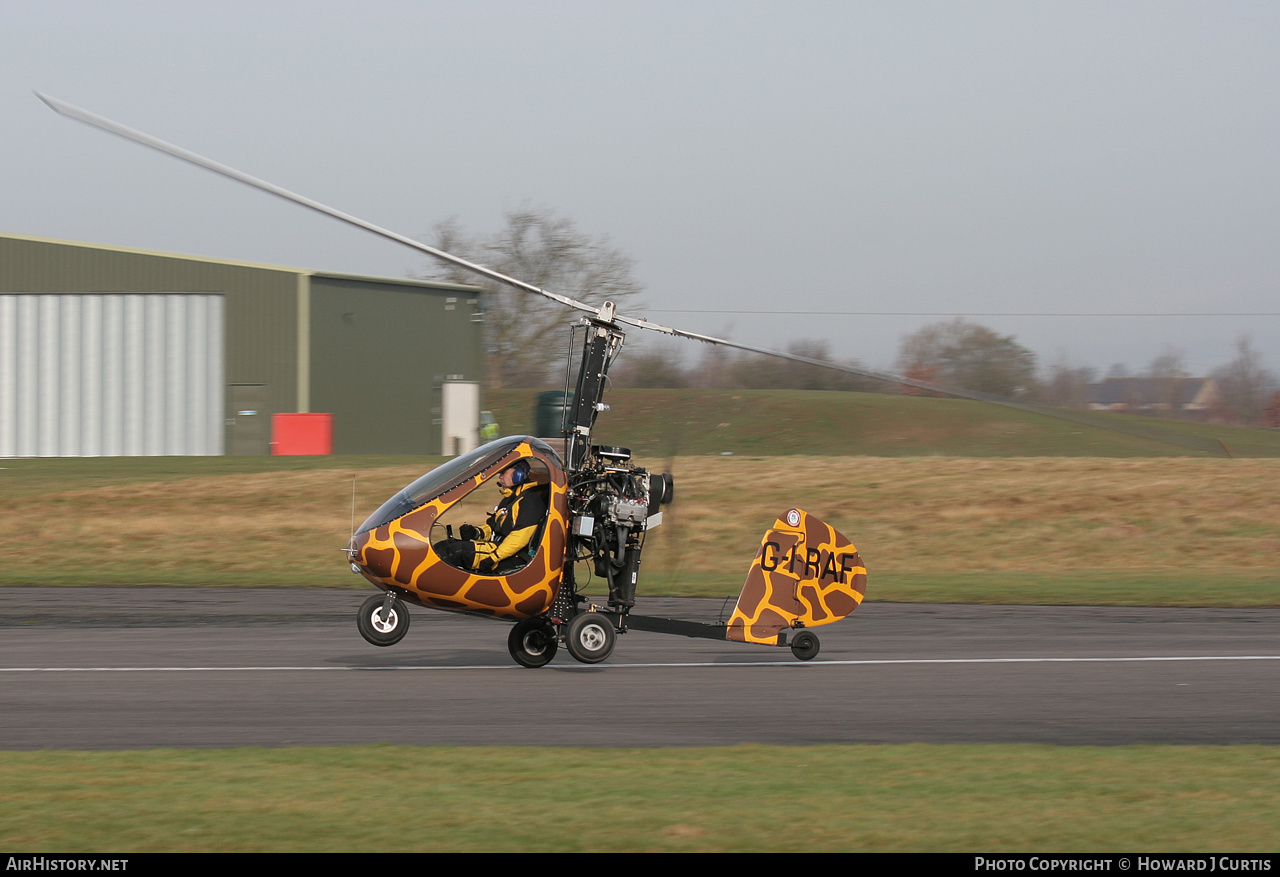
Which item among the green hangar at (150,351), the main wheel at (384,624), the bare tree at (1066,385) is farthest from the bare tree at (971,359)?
the main wheel at (384,624)

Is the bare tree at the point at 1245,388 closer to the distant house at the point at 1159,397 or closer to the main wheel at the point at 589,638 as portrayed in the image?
the distant house at the point at 1159,397

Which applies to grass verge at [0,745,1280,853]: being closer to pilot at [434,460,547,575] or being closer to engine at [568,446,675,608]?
pilot at [434,460,547,575]

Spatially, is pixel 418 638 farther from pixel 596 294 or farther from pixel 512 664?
pixel 596 294

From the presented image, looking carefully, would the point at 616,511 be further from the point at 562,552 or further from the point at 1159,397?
the point at 1159,397

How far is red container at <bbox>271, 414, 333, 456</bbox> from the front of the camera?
1476 inches

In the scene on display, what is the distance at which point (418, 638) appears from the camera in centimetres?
1355

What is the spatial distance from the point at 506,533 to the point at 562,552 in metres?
0.53

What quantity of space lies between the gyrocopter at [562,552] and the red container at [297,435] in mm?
27649

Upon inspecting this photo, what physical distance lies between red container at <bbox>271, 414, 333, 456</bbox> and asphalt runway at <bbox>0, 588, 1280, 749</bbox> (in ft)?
72.0

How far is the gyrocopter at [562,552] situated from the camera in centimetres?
1046

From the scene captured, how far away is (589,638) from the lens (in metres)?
10.9

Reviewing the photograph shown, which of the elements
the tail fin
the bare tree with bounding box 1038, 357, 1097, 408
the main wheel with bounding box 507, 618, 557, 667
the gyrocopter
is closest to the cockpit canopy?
the gyrocopter

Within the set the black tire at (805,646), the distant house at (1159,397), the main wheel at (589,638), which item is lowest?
the black tire at (805,646)
